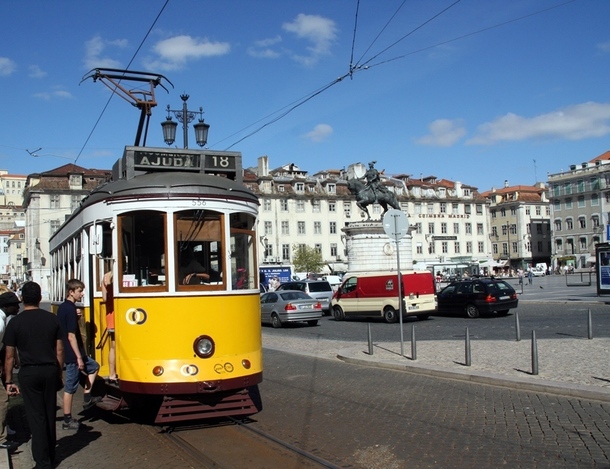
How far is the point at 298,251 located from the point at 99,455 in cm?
7382

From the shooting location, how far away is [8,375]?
684 centimetres

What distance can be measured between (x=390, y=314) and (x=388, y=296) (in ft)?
2.24

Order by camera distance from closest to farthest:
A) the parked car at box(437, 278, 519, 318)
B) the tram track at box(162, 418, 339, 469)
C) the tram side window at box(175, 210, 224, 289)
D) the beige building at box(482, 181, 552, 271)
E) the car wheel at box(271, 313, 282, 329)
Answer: the tram track at box(162, 418, 339, 469)
the tram side window at box(175, 210, 224, 289)
the parked car at box(437, 278, 519, 318)
the car wheel at box(271, 313, 282, 329)
the beige building at box(482, 181, 552, 271)

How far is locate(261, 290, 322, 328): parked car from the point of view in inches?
1005

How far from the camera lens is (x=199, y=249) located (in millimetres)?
8266

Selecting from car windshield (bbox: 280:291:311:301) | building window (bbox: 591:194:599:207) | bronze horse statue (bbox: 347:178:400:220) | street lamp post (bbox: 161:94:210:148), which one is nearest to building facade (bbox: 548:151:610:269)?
building window (bbox: 591:194:599:207)

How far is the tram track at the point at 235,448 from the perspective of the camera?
6.77 meters

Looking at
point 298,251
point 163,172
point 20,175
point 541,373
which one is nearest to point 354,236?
point 541,373

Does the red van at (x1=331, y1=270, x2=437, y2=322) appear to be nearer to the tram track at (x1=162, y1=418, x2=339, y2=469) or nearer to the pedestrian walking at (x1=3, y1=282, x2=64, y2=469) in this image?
the tram track at (x1=162, y1=418, x2=339, y2=469)

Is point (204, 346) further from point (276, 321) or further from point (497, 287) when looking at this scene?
point (497, 287)

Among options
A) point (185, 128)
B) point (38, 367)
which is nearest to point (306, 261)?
point (185, 128)

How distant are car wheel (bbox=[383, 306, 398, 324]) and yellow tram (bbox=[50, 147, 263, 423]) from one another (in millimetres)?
17332

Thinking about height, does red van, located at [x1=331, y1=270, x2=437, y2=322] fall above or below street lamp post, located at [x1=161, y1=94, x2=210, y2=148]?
below

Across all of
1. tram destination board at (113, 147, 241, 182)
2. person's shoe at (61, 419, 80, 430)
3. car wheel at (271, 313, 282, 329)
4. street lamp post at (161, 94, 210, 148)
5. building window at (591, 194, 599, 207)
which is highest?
building window at (591, 194, 599, 207)
